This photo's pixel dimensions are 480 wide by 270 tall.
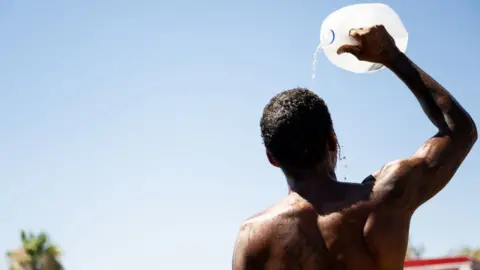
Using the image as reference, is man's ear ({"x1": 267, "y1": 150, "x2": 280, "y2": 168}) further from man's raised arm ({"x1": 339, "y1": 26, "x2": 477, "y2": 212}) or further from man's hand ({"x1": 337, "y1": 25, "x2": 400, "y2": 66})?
man's hand ({"x1": 337, "y1": 25, "x2": 400, "y2": 66})

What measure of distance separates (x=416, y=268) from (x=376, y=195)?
20499mm

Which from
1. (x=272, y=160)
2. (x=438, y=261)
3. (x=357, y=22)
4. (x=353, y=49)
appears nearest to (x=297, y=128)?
(x=272, y=160)

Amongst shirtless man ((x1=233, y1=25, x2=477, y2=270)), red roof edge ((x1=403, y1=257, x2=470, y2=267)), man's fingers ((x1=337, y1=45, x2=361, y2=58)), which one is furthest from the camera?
red roof edge ((x1=403, y1=257, x2=470, y2=267))

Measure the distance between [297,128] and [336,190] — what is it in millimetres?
302

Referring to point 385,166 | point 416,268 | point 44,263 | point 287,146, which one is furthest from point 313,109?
point 44,263

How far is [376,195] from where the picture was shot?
2816 mm

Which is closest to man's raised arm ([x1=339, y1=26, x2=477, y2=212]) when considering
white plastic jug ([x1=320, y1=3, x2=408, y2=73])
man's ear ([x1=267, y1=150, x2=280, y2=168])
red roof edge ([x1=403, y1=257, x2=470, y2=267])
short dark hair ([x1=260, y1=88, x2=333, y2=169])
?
short dark hair ([x1=260, y1=88, x2=333, y2=169])

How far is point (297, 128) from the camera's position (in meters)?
2.86

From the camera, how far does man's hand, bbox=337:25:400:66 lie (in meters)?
2.99

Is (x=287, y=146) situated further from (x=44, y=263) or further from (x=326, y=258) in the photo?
(x=44, y=263)

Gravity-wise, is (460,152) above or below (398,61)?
below

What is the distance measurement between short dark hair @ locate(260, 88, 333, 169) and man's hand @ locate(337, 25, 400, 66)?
1.03 feet

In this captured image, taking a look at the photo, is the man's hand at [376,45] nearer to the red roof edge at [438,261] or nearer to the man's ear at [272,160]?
the man's ear at [272,160]

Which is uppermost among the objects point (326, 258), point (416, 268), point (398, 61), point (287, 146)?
point (398, 61)
